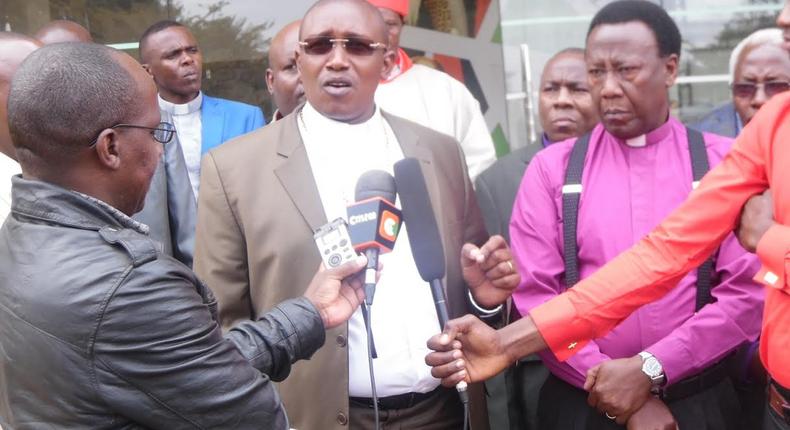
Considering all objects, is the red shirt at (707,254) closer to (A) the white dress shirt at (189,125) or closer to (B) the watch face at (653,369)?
(B) the watch face at (653,369)

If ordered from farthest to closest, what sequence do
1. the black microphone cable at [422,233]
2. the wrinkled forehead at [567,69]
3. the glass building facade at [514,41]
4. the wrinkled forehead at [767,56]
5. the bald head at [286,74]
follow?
1. the glass building facade at [514,41]
2. the bald head at [286,74]
3. the wrinkled forehead at [567,69]
4. the wrinkled forehead at [767,56]
5. the black microphone cable at [422,233]

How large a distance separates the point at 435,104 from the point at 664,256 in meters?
2.11

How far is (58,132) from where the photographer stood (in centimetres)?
191

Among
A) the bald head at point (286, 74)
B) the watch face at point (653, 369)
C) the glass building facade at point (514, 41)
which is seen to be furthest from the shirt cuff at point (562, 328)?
the glass building facade at point (514, 41)

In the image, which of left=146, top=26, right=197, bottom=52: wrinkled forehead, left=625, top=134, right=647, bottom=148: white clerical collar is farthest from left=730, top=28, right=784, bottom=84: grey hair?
left=146, top=26, right=197, bottom=52: wrinkled forehead

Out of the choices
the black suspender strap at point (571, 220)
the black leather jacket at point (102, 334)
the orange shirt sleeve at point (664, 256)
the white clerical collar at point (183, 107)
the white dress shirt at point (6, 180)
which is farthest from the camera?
the white clerical collar at point (183, 107)

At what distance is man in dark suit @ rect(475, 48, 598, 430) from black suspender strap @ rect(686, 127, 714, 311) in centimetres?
100

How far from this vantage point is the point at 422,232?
2.68 metres

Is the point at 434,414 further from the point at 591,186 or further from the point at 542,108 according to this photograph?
the point at 542,108

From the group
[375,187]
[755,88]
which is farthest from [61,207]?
[755,88]

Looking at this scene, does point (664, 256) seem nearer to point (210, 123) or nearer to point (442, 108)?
point (442, 108)

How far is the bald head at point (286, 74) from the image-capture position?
4.76 meters

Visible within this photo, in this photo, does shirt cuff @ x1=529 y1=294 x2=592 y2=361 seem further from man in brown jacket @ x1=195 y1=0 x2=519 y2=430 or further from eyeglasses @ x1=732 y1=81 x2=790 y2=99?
eyeglasses @ x1=732 y1=81 x2=790 y2=99

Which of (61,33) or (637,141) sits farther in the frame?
(61,33)
